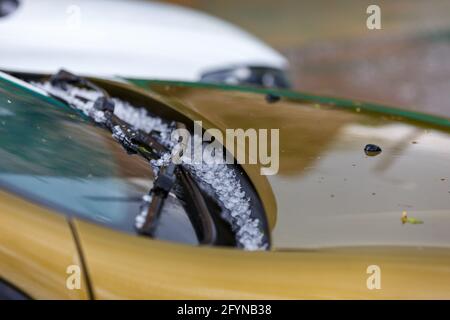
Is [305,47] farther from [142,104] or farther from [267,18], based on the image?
[142,104]

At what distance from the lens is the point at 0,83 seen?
2.36 m

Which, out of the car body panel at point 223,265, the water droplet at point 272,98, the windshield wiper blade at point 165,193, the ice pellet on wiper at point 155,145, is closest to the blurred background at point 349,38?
the water droplet at point 272,98

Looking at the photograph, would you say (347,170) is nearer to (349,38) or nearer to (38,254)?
(38,254)

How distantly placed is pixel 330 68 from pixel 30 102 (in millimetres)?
7013

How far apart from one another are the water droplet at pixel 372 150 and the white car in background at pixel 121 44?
7.68 ft

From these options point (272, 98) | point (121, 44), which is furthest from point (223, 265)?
point (121, 44)

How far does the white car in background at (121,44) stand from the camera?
4602 mm

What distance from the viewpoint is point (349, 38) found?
9820 millimetres

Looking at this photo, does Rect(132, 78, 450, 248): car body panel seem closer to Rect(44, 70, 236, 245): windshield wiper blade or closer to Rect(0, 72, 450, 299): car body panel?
Rect(0, 72, 450, 299): car body panel

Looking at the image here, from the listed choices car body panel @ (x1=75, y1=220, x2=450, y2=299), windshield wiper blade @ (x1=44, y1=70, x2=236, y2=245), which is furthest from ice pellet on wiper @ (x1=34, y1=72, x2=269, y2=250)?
car body panel @ (x1=75, y1=220, x2=450, y2=299)

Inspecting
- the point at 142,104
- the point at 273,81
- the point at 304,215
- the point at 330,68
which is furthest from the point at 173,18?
the point at 330,68

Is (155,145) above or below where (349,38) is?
below

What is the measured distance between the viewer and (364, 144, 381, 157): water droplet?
7.64ft

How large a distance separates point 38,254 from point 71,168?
389mm
